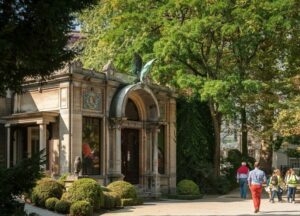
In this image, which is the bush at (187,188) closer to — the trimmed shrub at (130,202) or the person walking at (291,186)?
the person walking at (291,186)

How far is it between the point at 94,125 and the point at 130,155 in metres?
3.35

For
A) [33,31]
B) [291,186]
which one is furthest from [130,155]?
[33,31]

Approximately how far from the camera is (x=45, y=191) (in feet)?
61.5

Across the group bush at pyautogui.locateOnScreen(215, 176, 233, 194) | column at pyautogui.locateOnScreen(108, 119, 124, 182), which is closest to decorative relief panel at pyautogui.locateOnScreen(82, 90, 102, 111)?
column at pyautogui.locateOnScreen(108, 119, 124, 182)

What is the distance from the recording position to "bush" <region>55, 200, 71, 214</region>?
17.9 metres

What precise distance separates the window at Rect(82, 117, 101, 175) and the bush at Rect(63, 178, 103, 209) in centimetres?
405

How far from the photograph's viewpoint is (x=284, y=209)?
2105cm

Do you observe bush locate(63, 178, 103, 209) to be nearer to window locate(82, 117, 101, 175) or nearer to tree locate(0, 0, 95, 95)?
window locate(82, 117, 101, 175)

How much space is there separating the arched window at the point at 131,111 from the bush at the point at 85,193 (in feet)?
25.2

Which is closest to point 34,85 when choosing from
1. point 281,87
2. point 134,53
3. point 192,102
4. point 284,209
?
point 134,53

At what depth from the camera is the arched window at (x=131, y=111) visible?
26270mm

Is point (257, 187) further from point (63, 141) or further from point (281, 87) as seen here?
point (281, 87)

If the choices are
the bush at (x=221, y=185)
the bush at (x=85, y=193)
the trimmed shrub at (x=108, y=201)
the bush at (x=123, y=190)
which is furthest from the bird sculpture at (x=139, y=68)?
the bush at (x=221, y=185)

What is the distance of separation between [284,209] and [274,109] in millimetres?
10958
